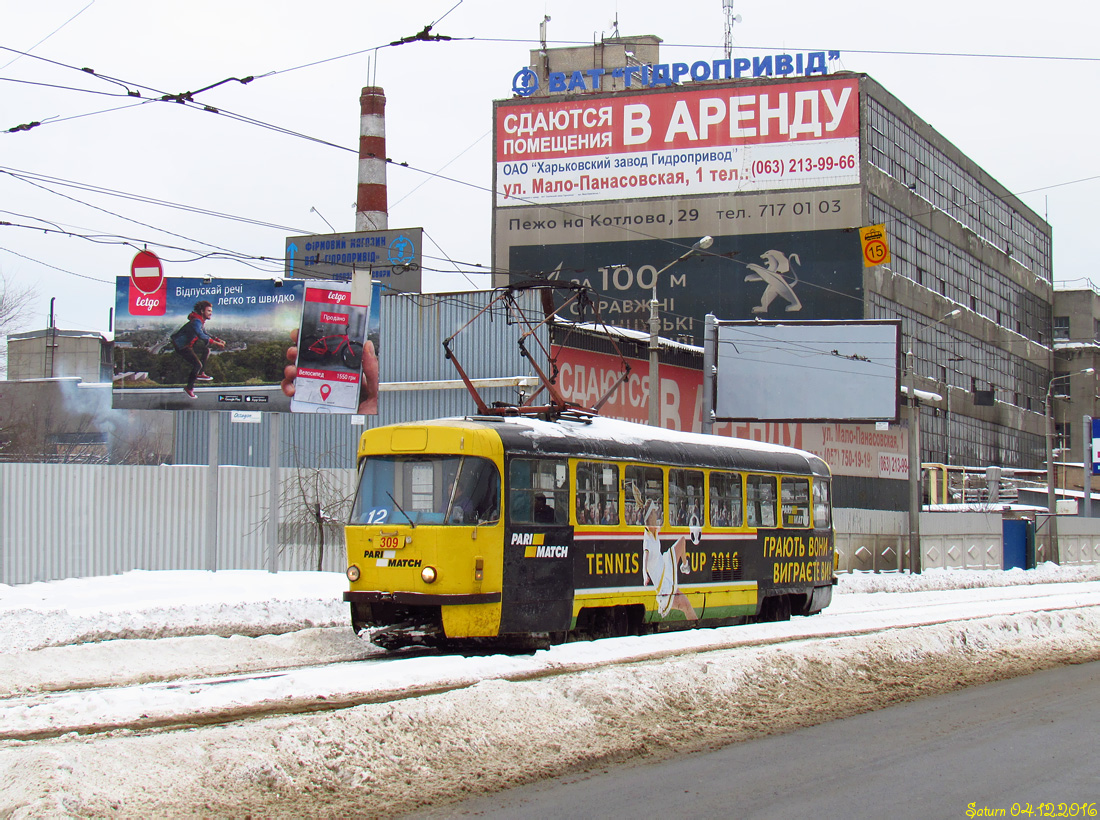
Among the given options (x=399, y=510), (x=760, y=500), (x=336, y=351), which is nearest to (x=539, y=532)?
(x=399, y=510)

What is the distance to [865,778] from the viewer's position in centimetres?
749

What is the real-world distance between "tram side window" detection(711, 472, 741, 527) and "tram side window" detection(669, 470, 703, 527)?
0.38 m

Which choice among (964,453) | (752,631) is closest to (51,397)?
(964,453)

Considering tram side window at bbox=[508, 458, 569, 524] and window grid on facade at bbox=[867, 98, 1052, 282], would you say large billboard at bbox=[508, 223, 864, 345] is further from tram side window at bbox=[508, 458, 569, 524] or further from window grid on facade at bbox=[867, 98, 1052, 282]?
tram side window at bbox=[508, 458, 569, 524]

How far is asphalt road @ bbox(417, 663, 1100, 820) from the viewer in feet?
21.8

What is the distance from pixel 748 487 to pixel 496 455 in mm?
5777

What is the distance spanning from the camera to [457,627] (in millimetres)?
12508

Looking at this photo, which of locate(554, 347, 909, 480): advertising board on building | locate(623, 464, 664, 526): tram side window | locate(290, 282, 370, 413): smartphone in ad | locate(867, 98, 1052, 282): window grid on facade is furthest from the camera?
locate(867, 98, 1052, 282): window grid on facade

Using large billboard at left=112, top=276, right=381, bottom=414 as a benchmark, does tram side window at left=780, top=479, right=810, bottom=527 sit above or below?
below

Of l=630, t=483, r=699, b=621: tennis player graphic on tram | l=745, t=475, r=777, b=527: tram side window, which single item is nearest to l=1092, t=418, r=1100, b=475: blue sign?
l=745, t=475, r=777, b=527: tram side window

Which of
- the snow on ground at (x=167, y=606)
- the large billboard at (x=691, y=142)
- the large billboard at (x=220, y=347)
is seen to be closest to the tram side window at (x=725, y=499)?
the snow on ground at (x=167, y=606)

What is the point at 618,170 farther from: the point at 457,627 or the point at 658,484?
the point at 457,627

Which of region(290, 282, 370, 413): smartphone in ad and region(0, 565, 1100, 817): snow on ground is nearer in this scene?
region(0, 565, 1100, 817): snow on ground

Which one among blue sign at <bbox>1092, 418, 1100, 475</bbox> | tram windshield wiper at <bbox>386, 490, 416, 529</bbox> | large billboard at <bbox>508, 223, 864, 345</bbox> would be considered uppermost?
large billboard at <bbox>508, 223, 864, 345</bbox>
